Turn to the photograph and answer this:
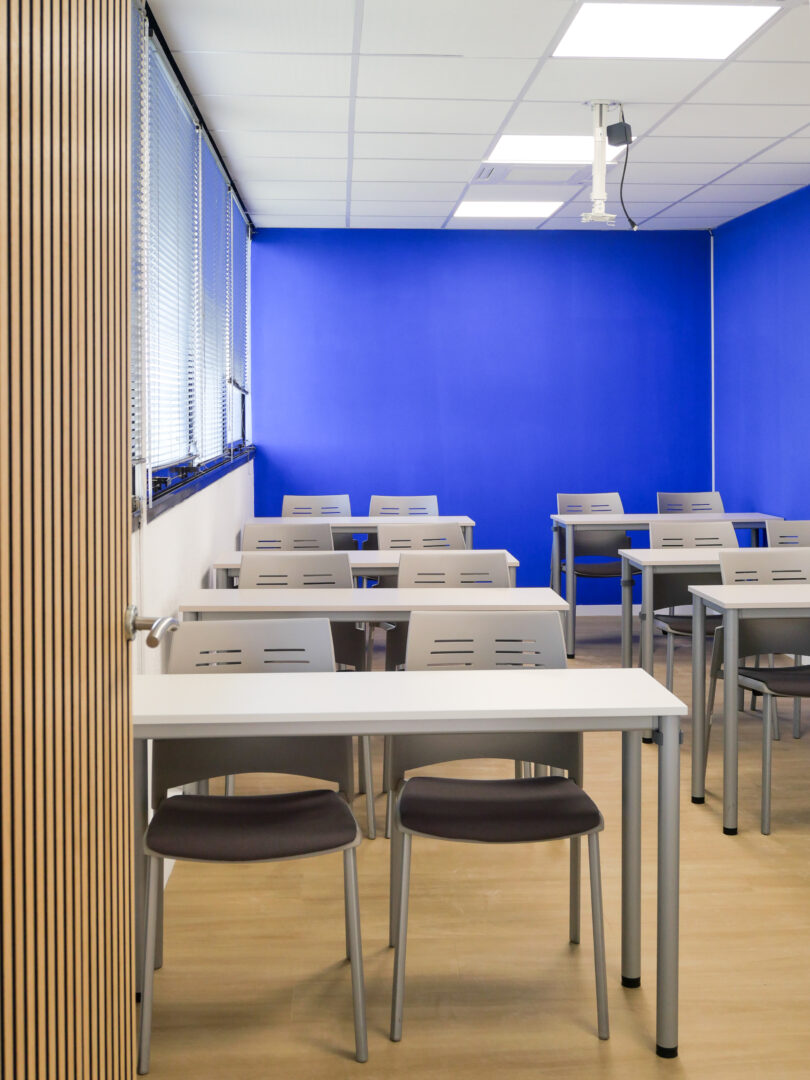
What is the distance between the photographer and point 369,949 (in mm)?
2811

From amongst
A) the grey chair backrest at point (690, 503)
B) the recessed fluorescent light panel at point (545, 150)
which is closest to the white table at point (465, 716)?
the recessed fluorescent light panel at point (545, 150)

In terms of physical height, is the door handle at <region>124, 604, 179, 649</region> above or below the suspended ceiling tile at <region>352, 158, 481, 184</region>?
below

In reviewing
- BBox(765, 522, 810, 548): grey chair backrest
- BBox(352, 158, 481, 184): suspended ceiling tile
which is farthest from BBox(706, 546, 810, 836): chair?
BBox(352, 158, 481, 184): suspended ceiling tile

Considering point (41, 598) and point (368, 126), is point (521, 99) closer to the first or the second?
point (368, 126)

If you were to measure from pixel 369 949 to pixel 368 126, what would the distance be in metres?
3.88

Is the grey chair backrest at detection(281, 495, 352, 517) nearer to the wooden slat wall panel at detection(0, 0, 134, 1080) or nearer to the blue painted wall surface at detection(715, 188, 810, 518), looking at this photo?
the blue painted wall surface at detection(715, 188, 810, 518)

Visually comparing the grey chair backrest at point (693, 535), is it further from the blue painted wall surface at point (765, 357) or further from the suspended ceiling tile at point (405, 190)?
the suspended ceiling tile at point (405, 190)

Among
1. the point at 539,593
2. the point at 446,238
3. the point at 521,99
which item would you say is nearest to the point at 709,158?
the point at 521,99

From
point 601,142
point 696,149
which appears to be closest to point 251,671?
point 601,142

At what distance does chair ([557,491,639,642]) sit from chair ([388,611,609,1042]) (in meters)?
3.43

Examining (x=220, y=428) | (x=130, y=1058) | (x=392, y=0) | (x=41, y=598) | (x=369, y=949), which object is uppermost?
(x=392, y=0)

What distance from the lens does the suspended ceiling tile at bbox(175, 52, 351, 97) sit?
415 cm

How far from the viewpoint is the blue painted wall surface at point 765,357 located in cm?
657

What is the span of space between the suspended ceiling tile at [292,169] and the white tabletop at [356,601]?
2908 mm
